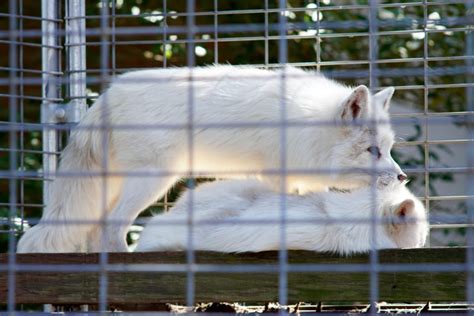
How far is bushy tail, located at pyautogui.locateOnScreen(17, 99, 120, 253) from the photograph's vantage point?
13.1 feet

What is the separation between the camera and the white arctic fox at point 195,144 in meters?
3.93

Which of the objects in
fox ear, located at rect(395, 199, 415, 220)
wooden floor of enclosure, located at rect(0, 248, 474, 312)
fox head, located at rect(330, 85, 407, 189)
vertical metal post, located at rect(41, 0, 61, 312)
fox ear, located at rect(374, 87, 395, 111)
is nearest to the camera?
wooden floor of enclosure, located at rect(0, 248, 474, 312)

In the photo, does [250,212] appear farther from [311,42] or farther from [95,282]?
[311,42]

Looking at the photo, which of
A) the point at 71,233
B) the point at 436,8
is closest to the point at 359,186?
the point at 71,233

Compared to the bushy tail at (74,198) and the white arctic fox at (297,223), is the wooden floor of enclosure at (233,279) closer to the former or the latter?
the white arctic fox at (297,223)

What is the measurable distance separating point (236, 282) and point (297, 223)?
28 cm

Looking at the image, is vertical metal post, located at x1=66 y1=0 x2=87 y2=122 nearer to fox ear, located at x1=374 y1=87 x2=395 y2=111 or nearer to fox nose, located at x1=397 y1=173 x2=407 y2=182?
fox ear, located at x1=374 y1=87 x2=395 y2=111

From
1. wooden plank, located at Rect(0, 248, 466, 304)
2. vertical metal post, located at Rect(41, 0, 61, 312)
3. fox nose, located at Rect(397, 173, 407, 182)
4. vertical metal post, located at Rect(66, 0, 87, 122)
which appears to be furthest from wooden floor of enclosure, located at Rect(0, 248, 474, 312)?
vertical metal post, located at Rect(66, 0, 87, 122)

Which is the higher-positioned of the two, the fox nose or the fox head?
the fox head

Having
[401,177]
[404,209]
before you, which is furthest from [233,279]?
[401,177]

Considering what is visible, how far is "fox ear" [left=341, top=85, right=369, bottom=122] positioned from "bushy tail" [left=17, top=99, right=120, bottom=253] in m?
0.90

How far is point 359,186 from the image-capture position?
412 centimetres

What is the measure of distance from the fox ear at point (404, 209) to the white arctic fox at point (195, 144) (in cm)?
38

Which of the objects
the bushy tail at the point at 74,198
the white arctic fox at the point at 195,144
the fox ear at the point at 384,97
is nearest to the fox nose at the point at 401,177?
the white arctic fox at the point at 195,144
